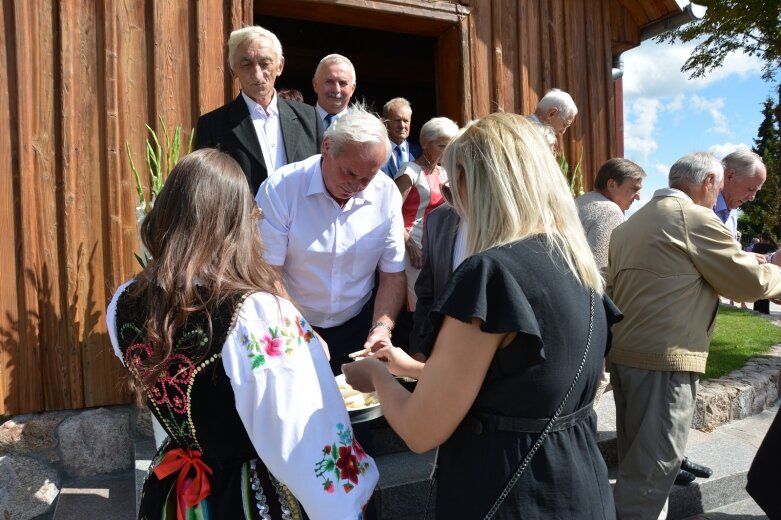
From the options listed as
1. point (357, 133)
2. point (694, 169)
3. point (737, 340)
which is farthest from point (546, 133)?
point (737, 340)

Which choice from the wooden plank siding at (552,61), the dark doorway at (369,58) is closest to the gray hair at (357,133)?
the wooden plank siding at (552,61)

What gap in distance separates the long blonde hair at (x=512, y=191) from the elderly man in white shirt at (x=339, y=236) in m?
1.14

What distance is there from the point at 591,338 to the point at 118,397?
3.35m

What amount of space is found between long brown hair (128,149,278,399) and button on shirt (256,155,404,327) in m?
1.26

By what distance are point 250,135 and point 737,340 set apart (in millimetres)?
6575

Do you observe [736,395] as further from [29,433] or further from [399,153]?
[29,433]

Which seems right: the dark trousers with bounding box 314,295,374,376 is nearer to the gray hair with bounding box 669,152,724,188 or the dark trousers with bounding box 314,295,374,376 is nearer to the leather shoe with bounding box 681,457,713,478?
the gray hair with bounding box 669,152,724,188

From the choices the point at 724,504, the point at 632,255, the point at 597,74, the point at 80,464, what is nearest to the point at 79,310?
the point at 80,464

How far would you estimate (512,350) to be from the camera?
1551 mm

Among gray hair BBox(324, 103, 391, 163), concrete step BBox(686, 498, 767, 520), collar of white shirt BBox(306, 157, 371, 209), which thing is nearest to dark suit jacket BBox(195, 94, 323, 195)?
collar of white shirt BBox(306, 157, 371, 209)

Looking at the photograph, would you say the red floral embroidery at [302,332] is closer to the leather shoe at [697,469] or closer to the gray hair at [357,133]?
the gray hair at [357,133]

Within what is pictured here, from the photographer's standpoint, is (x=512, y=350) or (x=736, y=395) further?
(x=736, y=395)

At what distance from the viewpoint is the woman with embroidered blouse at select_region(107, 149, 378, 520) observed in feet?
4.78

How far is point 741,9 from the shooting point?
12.9m
